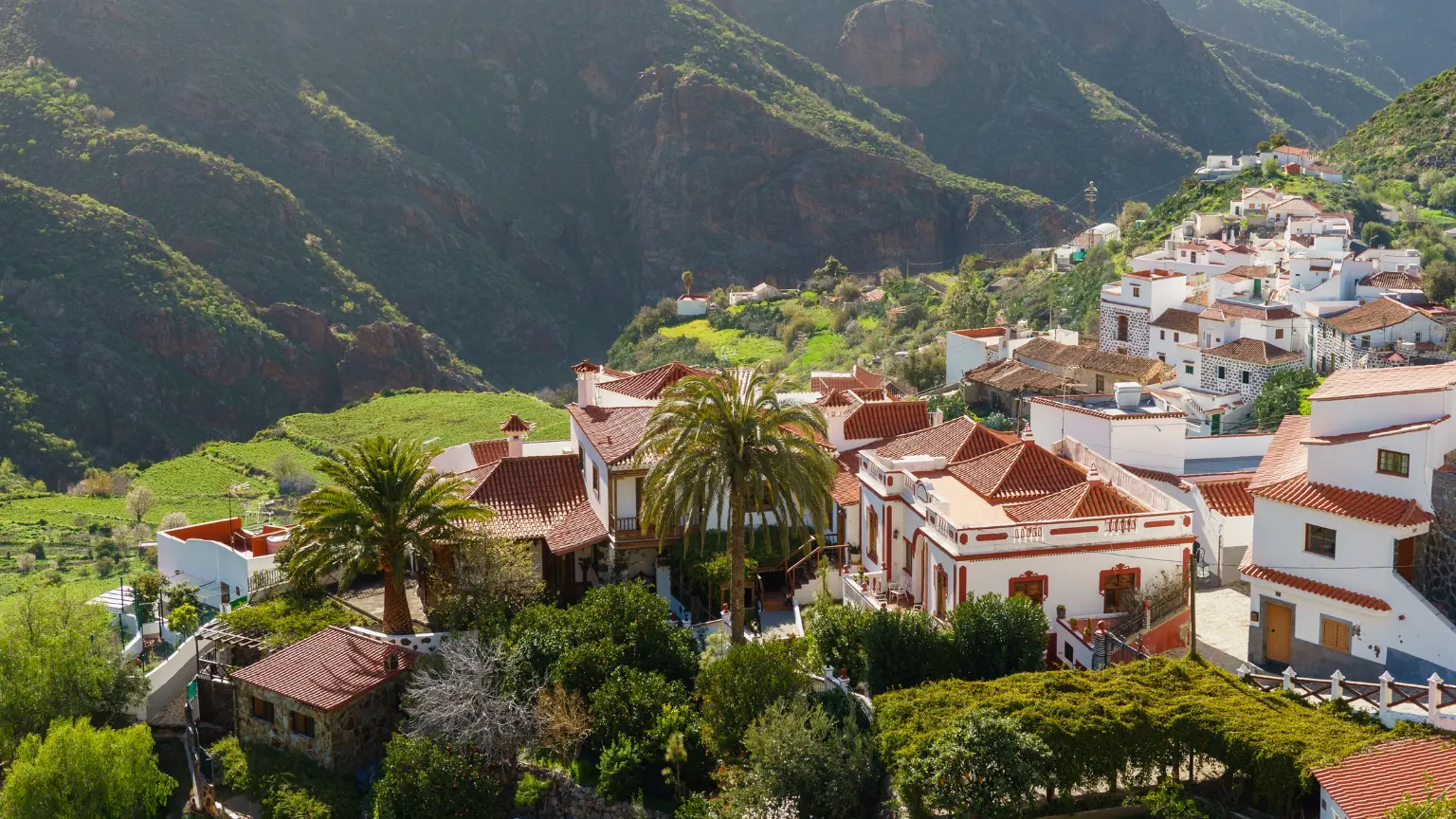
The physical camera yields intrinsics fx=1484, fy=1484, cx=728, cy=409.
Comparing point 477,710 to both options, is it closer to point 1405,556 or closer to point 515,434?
point 515,434

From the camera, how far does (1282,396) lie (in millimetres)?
55875

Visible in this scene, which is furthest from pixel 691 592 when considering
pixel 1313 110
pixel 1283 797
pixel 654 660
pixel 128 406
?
pixel 1313 110

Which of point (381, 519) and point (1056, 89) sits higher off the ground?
point (1056, 89)

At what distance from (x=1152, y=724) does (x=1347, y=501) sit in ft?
24.1

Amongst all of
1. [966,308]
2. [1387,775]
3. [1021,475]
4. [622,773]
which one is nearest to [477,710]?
[622,773]

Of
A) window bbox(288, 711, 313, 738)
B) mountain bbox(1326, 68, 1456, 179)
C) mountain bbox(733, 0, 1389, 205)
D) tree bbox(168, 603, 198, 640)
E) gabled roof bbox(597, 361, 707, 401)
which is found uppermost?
mountain bbox(733, 0, 1389, 205)

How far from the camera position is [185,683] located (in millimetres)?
39531

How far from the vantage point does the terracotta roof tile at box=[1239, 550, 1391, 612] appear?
27900 mm

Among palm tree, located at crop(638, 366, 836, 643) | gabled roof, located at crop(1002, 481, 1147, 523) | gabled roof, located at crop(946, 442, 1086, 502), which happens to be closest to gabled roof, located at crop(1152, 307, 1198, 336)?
gabled roof, located at crop(946, 442, 1086, 502)

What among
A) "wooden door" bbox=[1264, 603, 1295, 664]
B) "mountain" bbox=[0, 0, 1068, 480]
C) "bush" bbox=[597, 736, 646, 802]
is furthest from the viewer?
"mountain" bbox=[0, 0, 1068, 480]

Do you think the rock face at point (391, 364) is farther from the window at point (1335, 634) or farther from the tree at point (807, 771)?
the window at point (1335, 634)

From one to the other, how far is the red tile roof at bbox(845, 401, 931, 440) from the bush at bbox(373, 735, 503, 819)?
16.2m

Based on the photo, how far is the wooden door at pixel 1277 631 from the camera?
29.5 meters

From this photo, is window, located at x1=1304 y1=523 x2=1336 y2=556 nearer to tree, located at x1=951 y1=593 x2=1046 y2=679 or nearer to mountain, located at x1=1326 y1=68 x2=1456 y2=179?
tree, located at x1=951 y1=593 x2=1046 y2=679
